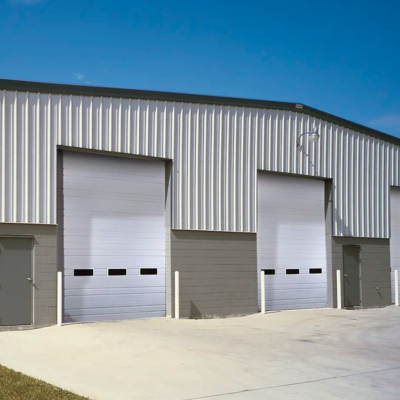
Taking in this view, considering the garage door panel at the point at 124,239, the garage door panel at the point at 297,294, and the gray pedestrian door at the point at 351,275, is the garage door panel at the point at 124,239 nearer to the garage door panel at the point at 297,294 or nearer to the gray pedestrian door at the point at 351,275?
the garage door panel at the point at 297,294

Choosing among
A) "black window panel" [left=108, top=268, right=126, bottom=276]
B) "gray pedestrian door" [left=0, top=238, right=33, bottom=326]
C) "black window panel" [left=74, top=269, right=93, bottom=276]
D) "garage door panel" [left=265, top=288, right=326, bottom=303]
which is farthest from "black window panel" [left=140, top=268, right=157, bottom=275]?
"garage door panel" [left=265, top=288, right=326, bottom=303]

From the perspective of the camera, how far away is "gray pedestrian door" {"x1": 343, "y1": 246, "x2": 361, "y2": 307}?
19.0 meters

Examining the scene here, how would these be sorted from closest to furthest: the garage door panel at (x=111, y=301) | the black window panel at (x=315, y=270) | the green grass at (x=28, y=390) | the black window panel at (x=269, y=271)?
the green grass at (x=28, y=390), the garage door panel at (x=111, y=301), the black window panel at (x=269, y=271), the black window panel at (x=315, y=270)

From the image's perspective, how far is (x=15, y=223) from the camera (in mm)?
12609

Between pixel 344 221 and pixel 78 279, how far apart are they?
29.8 ft

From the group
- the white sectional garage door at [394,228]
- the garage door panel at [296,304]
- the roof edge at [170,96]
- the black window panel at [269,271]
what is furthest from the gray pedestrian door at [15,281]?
the white sectional garage door at [394,228]

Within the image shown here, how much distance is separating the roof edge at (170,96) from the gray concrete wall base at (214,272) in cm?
341

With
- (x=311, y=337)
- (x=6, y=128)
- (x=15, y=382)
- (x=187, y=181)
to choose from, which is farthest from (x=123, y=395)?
(x=187, y=181)

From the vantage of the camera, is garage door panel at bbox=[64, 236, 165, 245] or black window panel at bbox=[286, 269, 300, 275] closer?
A: garage door panel at bbox=[64, 236, 165, 245]

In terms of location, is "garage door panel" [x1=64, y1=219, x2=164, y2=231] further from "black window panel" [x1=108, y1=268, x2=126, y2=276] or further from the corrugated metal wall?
"black window panel" [x1=108, y1=268, x2=126, y2=276]

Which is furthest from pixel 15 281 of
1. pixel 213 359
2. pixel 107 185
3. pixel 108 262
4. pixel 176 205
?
pixel 213 359

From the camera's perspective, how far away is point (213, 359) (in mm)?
9438

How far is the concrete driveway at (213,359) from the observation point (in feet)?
24.3

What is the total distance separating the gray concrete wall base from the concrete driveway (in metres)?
0.81
